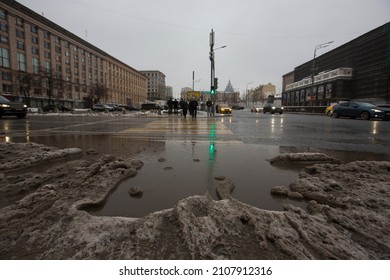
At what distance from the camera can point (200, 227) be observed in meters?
1.99

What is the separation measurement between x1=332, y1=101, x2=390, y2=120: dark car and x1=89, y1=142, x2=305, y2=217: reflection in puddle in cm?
1862

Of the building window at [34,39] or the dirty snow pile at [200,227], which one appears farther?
the building window at [34,39]

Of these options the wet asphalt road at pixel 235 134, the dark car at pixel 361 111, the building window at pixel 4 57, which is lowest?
the wet asphalt road at pixel 235 134

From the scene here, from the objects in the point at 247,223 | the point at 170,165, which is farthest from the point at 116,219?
the point at 170,165

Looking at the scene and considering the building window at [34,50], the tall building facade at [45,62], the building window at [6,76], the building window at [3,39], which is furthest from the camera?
the building window at [34,50]

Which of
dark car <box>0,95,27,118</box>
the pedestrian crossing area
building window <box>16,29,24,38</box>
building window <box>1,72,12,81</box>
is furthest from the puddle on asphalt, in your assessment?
building window <box>16,29,24,38</box>

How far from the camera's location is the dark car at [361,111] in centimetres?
1850

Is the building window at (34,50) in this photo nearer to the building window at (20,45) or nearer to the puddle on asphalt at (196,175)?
the building window at (20,45)

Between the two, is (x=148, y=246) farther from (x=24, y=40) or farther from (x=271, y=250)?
(x=24, y=40)

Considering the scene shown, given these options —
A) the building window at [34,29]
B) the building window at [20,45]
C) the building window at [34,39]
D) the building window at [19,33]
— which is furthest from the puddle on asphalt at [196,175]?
the building window at [34,29]

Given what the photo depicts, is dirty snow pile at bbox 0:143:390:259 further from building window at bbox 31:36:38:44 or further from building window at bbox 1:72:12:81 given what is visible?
building window at bbox 31:36:38:44

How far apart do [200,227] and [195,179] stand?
1341mm

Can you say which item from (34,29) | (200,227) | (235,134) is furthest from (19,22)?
(200,227)

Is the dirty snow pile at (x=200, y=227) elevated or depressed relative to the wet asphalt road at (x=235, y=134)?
depressed
